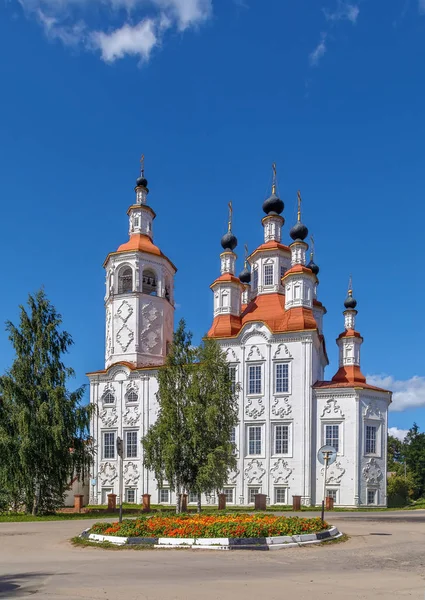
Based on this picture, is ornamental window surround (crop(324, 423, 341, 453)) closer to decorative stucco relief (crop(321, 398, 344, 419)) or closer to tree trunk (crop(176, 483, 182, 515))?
decorative stucco relief (crop(321, 398, 344, 419))

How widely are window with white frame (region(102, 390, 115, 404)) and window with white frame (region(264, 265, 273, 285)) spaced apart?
48.0ft

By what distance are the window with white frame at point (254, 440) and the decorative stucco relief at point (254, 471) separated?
2.10 feet

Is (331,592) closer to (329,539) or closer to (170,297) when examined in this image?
(329,539)

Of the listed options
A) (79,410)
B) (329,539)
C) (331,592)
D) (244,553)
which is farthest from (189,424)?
(331,592)

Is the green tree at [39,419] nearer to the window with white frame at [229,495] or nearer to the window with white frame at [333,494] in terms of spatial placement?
the window with white frame at [229,495]

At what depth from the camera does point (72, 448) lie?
34.4m

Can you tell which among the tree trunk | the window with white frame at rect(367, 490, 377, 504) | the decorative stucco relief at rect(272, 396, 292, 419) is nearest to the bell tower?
the decorative stucco relief at rect(272, 396, 292, 419)

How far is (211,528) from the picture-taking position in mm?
16750

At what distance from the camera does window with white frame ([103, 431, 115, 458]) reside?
48.7 metres

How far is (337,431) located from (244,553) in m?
30.0

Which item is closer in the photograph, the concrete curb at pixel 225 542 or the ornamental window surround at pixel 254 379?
the concrete curb at pixel 225 542

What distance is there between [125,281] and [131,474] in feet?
48.5

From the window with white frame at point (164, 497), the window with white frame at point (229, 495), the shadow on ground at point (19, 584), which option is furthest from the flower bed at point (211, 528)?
the window with white frame at point (164, 497)

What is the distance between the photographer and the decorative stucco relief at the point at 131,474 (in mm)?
47469
